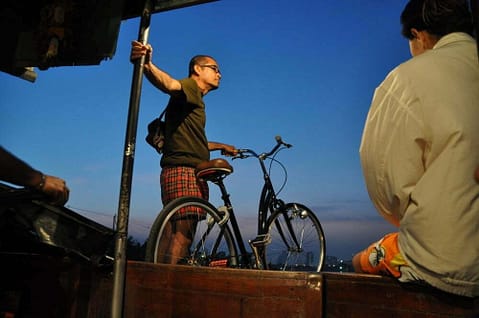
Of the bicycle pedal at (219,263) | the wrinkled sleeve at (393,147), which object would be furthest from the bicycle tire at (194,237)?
the wrinkled sleeve at (393,147)

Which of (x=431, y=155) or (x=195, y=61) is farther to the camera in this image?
(x=195, y=61)

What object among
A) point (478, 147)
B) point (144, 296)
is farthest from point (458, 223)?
point (144, 296)

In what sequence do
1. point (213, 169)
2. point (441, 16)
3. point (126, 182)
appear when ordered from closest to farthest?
point (441, 16) < point (126, 182) < point (213, 169)

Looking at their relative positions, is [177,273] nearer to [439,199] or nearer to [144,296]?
[144,296]

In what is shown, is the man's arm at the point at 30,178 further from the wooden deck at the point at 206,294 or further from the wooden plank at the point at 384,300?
the wooden plank at the point at 384,300

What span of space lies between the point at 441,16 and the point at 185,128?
8.14 feet

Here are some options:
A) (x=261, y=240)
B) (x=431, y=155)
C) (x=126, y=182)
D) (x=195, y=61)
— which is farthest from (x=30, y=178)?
(x=261, y=240)

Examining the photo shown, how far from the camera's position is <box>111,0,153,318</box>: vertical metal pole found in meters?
2.34

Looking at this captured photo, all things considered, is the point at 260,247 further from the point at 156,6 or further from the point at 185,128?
the point at 156,6

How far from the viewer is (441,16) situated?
183cm

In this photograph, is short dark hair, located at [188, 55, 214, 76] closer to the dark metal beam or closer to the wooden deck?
the dark metal beam

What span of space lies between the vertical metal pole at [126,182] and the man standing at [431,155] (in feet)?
5.05

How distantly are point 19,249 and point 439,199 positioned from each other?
2901 mm

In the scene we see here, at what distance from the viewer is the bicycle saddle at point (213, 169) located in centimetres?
357
